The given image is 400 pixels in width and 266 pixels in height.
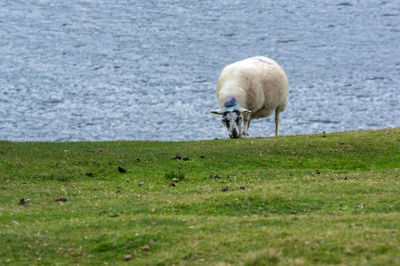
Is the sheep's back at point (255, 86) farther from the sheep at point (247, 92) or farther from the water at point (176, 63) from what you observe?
the water at point (176, 63)

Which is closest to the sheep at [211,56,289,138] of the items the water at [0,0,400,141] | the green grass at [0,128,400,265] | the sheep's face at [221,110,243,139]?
the sheep's face at [221,110,243,139]

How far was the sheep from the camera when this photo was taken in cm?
2418

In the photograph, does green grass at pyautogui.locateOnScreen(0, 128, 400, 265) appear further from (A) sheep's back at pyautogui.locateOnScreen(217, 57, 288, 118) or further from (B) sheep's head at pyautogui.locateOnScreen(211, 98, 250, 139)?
(A) sheep's back at pyautogui.locateOnScreen(217, 57, 288, 118)

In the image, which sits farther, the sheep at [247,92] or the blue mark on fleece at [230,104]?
the sheep at [247,92]

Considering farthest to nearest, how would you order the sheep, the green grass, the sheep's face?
the sheep → the sheep's face → the green grass

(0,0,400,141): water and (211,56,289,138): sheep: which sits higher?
(211,56,289,138): sheep

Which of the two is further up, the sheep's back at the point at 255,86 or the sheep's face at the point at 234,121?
the sheep's back at the point at 255,86

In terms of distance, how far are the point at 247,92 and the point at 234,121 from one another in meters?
1.75

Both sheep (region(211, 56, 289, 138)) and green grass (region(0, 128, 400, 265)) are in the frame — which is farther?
sheep (region(211, 56, 289, 138))

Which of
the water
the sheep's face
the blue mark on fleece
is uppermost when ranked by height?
the blue mark on fleece

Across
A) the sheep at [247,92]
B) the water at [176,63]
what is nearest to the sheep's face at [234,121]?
the sheep at [247,92]

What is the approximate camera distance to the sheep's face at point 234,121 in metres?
24.0

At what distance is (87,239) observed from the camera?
1042cm

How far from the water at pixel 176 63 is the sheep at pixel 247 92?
23.9 metres
